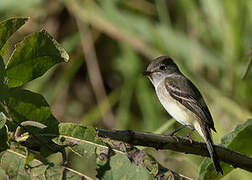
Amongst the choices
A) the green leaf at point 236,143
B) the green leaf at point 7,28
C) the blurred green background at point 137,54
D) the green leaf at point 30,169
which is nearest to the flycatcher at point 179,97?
the blurred green background at point 137,54

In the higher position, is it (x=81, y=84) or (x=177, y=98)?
(x=177, y=98)

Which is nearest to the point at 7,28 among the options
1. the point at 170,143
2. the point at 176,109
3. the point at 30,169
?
the point at 30,169

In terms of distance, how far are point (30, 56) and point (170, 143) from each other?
42 centimetres

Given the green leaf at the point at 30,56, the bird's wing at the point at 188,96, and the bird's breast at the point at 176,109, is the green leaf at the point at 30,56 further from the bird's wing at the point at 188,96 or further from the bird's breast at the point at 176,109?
the bird's breast at the point at 176,109

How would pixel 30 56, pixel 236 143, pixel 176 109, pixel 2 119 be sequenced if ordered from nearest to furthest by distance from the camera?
pixel 2 119, pixel 30 56, pixel 236 143, pixel 176 109

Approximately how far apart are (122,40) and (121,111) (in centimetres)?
59

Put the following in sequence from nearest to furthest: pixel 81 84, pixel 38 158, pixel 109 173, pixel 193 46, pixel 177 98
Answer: pixel 38 158 < pixel 109 173 < pixel 177 98 < pixel 193 46 < pixel 81 84

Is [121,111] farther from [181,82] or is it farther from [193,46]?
[181,82]

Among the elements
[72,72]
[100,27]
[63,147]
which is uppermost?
[63,147]

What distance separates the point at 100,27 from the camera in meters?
4.84

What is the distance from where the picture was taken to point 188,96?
3.32 m

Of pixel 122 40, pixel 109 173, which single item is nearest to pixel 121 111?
pixel 122 40

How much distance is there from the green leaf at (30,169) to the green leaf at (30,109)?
9 cm

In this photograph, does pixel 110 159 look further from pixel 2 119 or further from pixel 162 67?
pixel 162 67
